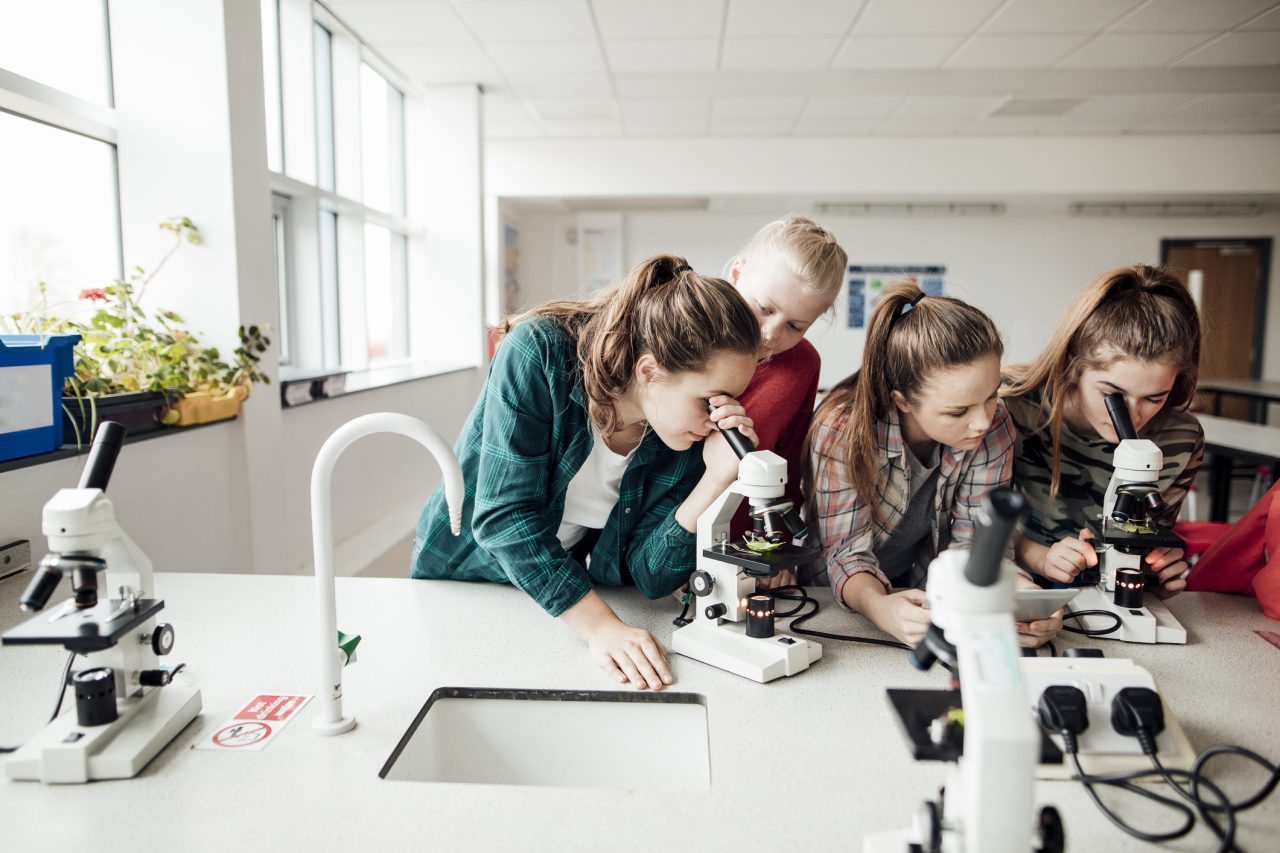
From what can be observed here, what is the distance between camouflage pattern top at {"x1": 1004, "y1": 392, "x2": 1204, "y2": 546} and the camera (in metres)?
1.53

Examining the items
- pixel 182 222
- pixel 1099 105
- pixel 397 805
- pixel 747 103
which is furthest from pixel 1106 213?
pixel 397 805

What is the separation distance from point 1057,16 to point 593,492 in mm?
3685

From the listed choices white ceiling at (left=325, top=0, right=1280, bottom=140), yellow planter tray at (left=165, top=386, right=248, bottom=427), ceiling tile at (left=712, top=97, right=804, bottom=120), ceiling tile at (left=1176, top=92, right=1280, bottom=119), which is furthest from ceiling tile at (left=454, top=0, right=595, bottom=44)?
ceiling tile at (left=1176, top=92, right=1280, bottom=119)

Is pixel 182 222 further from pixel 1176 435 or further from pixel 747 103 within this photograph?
pixel 747 103

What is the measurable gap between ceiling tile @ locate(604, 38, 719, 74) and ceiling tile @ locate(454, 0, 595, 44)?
0.25 metres

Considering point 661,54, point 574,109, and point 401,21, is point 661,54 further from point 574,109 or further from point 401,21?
point 401,21

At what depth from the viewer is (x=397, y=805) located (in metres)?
0.81

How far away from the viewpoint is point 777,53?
13.8ft

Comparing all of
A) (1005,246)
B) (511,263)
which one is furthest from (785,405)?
(1005,246)

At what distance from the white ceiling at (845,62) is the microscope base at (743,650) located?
329cm

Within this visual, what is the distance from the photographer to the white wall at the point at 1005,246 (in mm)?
6949

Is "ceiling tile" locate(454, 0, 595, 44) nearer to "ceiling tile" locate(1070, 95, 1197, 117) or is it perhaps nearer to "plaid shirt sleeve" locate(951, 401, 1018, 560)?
"plaid shirt sleeve" locate(951, 401, 1018, 560)

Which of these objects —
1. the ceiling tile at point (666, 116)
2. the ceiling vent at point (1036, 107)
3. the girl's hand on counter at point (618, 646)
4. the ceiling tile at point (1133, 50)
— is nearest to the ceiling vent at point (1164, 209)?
the ceiling vent at point (1036, 107)

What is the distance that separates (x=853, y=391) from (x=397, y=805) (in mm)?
1051
